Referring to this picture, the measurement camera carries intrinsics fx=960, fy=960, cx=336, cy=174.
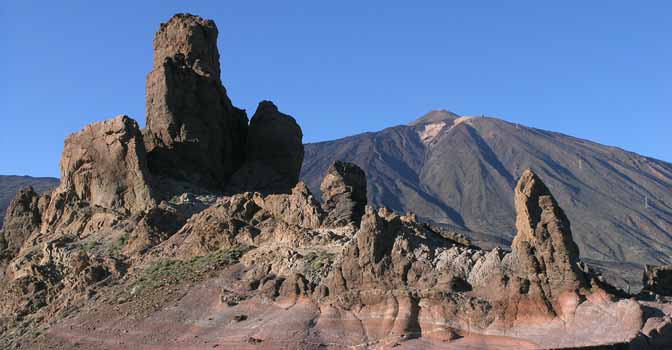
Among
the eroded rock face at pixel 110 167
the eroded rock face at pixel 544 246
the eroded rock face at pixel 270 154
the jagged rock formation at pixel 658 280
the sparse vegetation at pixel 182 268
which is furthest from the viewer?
the eroded rock face at pixel 270 154

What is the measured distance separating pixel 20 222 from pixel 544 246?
3531 centimetres

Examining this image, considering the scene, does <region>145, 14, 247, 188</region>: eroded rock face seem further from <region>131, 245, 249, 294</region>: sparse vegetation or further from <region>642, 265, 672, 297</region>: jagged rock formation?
<region>642, 265, 672, 297</region>: jagged rock formation

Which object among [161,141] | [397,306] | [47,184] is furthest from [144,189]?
[47,184]

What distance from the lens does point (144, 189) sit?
50.1m

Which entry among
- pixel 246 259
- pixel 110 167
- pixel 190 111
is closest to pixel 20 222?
pixel 110 167

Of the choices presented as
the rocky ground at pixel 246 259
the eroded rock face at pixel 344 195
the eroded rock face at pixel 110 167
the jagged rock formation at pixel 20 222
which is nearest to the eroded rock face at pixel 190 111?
the rocky ground at pixel 246 259

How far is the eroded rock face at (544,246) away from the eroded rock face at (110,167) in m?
22.9

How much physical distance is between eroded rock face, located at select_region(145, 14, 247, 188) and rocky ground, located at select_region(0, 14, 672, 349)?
0.36 feet

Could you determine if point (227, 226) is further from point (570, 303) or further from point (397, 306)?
point (570, 303)

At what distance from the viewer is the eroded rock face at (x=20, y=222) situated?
54938mm

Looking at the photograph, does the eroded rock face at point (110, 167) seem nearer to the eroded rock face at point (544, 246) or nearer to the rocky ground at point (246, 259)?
the rocky ground at point (246, 259)

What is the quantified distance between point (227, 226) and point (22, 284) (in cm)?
1087

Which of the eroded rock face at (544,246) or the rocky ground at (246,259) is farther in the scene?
the rocky ground at (246,259)

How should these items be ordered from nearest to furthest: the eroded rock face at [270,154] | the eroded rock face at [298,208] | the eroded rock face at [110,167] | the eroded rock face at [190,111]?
the eroded rock face at [298,208], the eroded rock face at [110,167], the eroded rock face at [190,111], the eroded rock face at [270,154]
